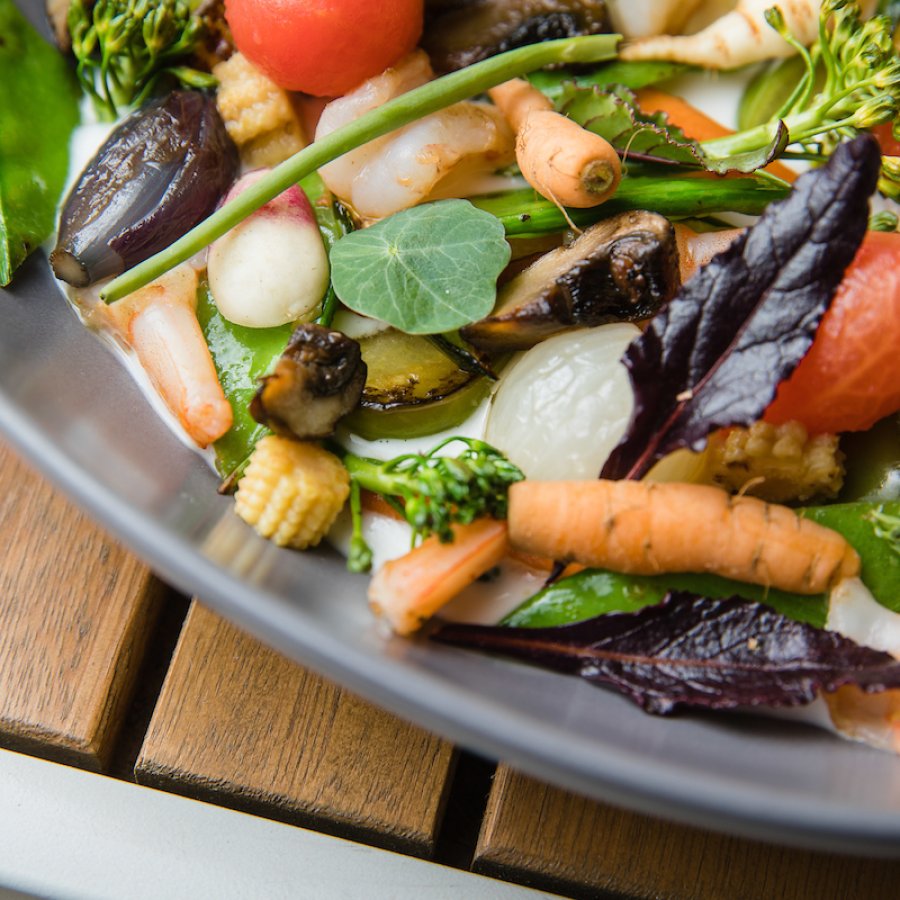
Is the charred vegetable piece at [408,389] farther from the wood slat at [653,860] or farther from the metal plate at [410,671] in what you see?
the wood slat at [653,860]

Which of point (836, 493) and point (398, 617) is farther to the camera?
point (836, 493)

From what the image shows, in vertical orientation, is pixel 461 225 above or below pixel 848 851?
above

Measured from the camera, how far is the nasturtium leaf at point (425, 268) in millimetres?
1285

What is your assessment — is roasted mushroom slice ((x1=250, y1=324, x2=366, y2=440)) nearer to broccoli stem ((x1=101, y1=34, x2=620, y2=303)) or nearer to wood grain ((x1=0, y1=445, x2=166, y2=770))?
broccoli stem ((x1=101, y1=34, x2=620, y2=303))

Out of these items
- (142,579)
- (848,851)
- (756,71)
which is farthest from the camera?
(756,71)

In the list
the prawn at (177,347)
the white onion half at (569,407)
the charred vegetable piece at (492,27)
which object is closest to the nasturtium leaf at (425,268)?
the white onion half at (569,407)

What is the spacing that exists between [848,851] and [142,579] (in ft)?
3.20

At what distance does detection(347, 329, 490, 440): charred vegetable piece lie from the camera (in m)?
1.34

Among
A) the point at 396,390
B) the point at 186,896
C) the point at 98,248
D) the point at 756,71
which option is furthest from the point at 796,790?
the point at 756,71

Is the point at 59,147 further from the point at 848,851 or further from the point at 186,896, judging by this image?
the point at 848,851

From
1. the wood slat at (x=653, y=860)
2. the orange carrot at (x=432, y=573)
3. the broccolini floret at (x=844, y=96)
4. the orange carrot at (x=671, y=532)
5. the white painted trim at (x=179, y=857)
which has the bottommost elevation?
the wood slat at (x=653, y=860)

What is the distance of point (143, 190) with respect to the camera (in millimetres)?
1400

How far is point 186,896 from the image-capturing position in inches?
54.3

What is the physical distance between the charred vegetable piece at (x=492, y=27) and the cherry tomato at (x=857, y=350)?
1.97 feet
